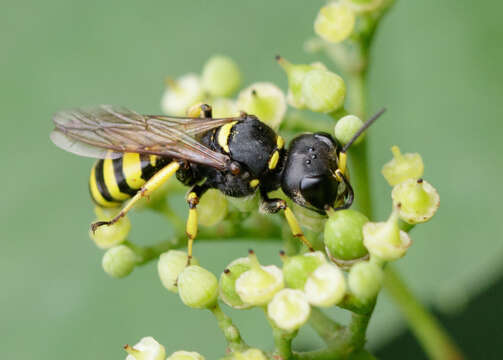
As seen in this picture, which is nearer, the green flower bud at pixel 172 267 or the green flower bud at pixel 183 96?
the green flower bud at pixel 172 267

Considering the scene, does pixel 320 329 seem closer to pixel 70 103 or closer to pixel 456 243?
pixel 456 243

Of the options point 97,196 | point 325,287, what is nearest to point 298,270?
point 325,287

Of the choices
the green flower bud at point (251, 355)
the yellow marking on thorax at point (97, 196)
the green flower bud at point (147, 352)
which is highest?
the yellow marking on thorax at point (97, 196)

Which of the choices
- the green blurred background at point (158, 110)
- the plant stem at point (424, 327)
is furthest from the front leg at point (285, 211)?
the green blurred background at point (158, 110)

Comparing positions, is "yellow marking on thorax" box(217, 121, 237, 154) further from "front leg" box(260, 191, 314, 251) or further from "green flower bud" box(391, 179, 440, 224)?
"green flower bud" box(391, 179, 440, 224)

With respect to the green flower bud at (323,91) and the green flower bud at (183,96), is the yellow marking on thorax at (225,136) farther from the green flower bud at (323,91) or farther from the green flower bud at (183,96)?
the green flower bud at (183,96)

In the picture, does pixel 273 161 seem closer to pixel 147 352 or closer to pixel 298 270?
pixel 298 270

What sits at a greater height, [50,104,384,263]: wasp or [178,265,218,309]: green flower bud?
[50,104,384,263]: wasp

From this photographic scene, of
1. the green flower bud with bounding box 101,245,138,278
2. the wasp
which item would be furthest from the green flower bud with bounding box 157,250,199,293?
the green flower bud with bounding box 101,245,138,278
